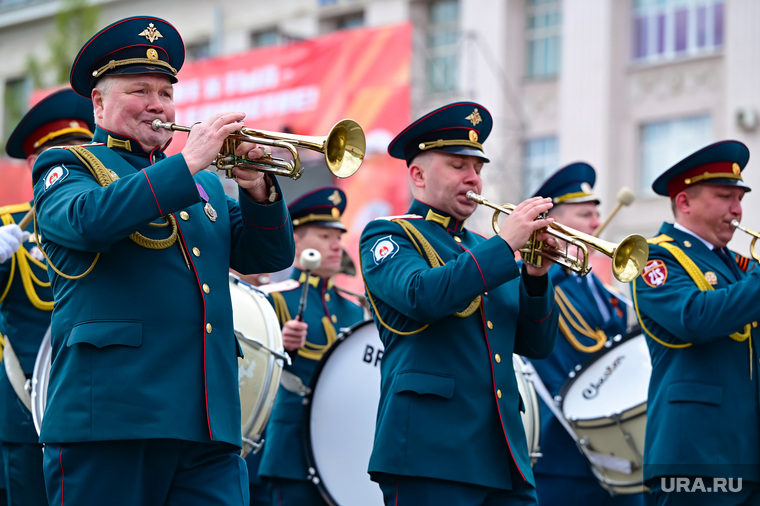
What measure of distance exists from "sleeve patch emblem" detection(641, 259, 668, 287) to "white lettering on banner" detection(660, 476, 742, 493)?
3.04ft

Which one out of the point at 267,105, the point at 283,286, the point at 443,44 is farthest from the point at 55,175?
the point at 443,44

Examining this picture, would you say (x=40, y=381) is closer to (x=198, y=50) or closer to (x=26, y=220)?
(x=26, y=220)

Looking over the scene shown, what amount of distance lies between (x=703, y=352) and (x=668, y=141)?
57.6 feet

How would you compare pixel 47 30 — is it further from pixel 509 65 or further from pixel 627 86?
pixel 627 86

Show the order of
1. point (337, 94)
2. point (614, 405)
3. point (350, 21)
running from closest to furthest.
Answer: point (614, 405), point (337, 94), point (350, 21)

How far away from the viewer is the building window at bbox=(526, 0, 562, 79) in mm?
24438

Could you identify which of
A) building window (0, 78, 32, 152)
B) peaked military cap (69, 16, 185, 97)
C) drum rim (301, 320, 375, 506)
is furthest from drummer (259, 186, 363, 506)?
building window (0, 78, 32, 152)

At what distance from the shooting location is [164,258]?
4250 mm

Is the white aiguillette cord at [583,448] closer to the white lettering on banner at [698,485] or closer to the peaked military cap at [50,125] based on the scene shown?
the white lettering on banner at [698,485]

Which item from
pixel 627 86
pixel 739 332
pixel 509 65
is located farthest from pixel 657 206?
pixel 739 332

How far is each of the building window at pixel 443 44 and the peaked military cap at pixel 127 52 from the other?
20474 millimetres

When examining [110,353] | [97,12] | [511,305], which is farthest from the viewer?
[97,12]

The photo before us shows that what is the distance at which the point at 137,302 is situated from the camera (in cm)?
415

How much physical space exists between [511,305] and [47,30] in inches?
1222
